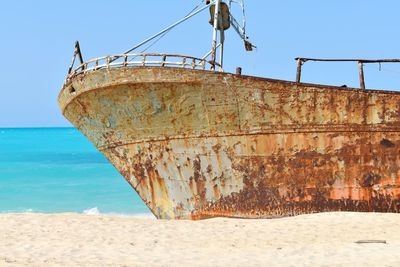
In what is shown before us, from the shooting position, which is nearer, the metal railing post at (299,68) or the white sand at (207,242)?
the white sand at (207,242)

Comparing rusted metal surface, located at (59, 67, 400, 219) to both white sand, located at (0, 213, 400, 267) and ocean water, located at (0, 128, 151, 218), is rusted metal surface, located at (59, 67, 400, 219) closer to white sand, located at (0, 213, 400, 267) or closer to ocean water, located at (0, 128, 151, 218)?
white sand, located at (0, 213, 400, 267)

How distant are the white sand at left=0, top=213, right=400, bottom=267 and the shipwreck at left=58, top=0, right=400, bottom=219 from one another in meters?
0.23

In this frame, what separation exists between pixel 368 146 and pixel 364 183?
1.81ft

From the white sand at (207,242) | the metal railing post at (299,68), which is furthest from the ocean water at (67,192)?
the metal railing post at (299,68)

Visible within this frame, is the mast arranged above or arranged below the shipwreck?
above

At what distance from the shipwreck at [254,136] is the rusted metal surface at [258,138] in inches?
0.6

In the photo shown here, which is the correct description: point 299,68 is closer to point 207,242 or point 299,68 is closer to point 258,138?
point 258,138

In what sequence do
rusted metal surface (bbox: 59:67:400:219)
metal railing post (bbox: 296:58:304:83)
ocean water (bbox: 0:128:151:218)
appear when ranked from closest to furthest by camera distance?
rusted metal surface (bbox: 59:67:400:219) < metal railing post (bbox: 296:58:304:83) < ocean water (bbox: 0:128:151:218)

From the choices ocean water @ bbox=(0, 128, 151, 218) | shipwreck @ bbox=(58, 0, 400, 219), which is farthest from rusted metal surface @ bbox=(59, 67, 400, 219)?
ocean water @ bbox=(0, 128, 151, 218)

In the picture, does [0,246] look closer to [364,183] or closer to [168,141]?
[168,141]

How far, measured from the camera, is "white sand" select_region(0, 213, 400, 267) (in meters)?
6.75

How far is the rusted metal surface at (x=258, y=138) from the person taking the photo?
802cm

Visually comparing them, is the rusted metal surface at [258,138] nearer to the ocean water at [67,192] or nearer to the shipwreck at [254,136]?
the shipwreck at [254,136]

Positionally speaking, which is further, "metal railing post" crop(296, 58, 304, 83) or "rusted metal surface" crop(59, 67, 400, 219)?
"metal railing post" crop(296, 58, 304, 83)
